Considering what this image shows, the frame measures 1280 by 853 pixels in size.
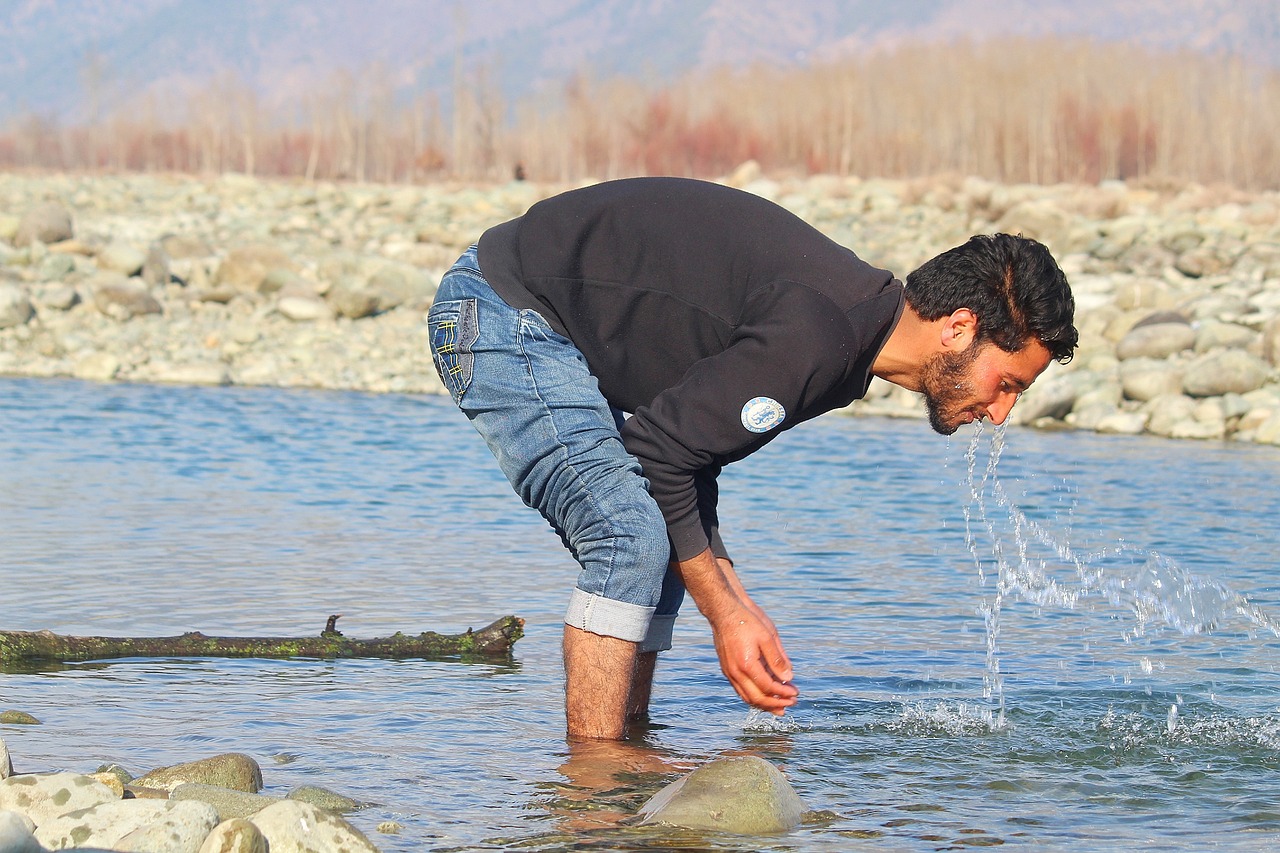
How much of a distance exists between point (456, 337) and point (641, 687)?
1152mm

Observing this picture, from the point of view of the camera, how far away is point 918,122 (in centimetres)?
4119

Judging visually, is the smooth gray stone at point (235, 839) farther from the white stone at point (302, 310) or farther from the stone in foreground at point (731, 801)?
the white stone at point (302, 310)

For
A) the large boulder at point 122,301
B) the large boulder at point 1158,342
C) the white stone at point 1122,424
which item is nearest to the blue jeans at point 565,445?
the white stone at point 1122,424

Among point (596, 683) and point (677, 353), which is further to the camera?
point (596, 683)

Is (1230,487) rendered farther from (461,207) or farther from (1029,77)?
(1029,77)

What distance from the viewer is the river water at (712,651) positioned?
355 cm

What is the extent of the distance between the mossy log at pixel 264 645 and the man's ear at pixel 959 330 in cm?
196

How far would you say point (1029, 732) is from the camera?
422cm

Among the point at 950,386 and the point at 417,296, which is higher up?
the point at 417,296

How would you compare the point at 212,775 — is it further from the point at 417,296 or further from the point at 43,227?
the point at 43,227

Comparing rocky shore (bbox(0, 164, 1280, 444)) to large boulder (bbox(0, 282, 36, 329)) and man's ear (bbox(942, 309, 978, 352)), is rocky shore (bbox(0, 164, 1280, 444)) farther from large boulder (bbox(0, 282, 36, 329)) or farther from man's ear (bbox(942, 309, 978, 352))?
man's ear (bbox(942, 309, 978, 352))

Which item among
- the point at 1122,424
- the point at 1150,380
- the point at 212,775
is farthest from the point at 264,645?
the point at 1150,380

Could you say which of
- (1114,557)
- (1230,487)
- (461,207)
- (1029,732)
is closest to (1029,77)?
(461,207)

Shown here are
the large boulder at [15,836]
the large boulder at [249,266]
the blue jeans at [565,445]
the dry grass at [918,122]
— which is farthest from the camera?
the dry grass at [918,122]
